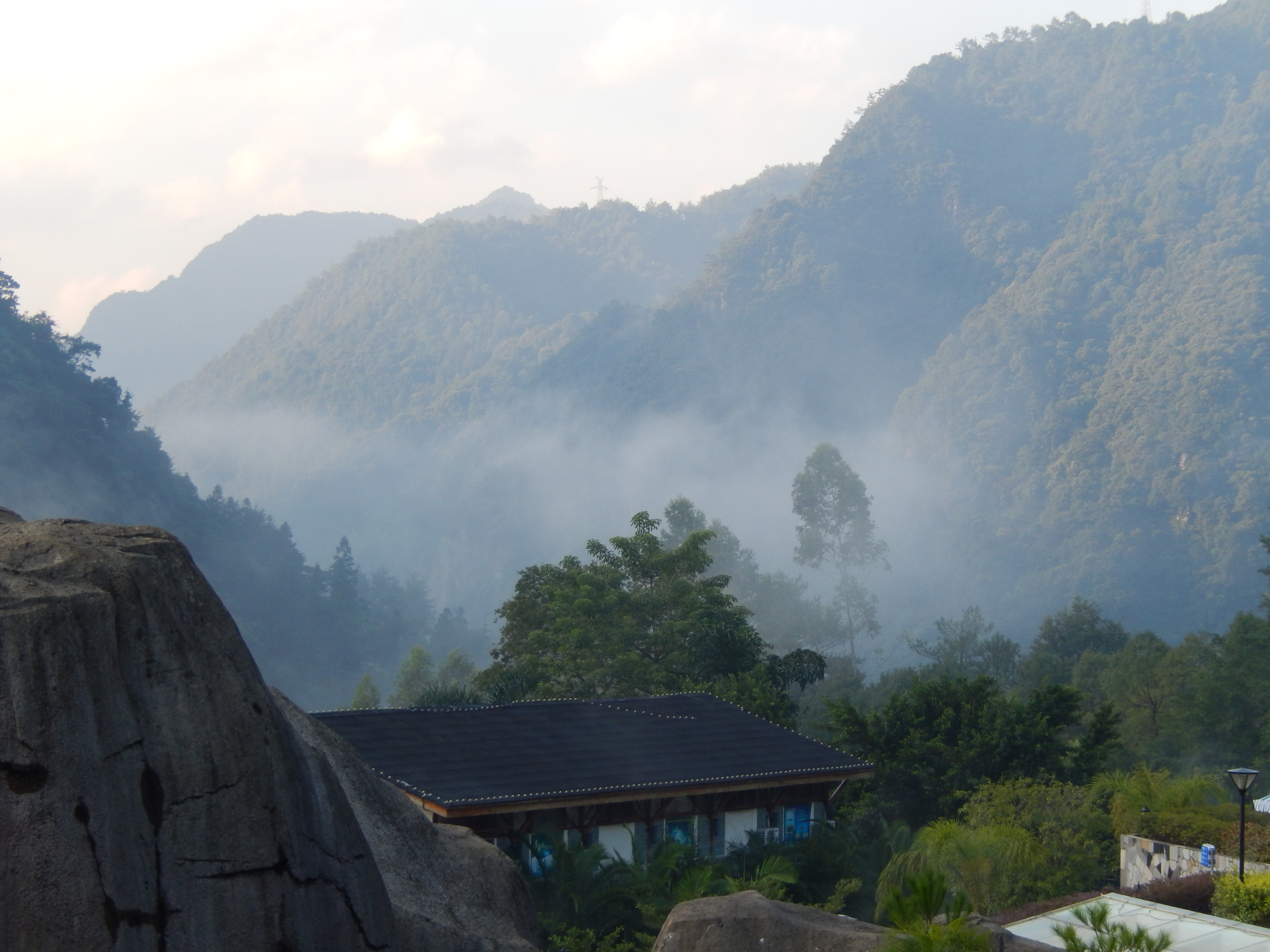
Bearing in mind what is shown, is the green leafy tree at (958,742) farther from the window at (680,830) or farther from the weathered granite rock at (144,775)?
the weathered granite rock at (144,775)

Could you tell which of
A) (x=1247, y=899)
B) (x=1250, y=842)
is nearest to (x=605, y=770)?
(x=1247, y=899)

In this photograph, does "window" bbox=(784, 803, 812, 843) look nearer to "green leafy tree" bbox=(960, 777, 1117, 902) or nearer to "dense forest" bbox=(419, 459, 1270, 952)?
"dense forest" bbox=(419, 459, 1270, 952)

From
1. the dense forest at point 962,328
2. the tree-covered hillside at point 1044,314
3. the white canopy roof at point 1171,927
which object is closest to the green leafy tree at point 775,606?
the dense forest at point 962,328

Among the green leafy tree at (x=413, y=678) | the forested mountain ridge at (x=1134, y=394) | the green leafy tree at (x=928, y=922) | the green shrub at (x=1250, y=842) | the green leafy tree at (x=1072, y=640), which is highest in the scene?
the forested mountain ridge at (x=1134, y=394)

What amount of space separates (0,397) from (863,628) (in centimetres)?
5396

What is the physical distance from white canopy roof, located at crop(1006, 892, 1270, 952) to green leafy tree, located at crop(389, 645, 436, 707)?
40302 mm

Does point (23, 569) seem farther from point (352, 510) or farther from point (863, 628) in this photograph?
point (352, 510)

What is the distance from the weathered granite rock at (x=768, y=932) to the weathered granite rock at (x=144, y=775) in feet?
11.8

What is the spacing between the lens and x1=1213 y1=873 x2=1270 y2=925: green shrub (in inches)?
589

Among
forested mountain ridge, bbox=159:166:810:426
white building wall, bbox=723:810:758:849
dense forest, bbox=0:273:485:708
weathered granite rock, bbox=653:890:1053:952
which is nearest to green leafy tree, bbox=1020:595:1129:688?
white building wall, bbox=723:810:758:849

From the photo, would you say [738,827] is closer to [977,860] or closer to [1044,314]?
[977,860]

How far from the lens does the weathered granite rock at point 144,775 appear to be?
491cm

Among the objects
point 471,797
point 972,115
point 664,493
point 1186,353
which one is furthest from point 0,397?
point 972,115

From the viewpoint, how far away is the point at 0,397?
60219mm
